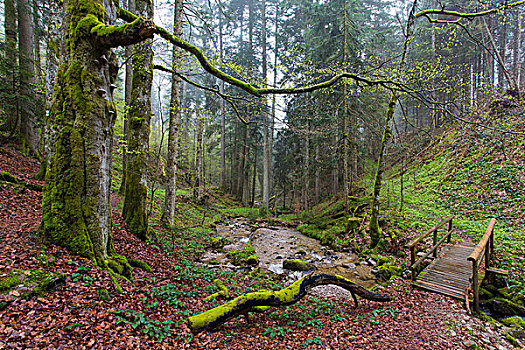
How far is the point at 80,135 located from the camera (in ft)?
13.0

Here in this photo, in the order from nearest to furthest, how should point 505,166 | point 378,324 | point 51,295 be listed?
point 51,295
point 378,324
point 505,166

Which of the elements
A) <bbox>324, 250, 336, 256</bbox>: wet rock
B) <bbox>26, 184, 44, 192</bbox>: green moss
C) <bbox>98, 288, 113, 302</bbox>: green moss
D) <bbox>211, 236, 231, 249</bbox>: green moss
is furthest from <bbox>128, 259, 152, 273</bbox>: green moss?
<bbox>324, 250, 336, 256</bbox>: wet rock

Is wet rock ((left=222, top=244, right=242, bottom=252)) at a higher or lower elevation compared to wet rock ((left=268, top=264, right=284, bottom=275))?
higher

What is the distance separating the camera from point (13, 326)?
8.28ft

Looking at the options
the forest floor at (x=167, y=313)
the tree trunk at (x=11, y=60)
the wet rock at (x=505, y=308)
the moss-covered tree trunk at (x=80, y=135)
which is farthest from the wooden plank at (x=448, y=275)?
the tree trunk at (x=11, y=60)

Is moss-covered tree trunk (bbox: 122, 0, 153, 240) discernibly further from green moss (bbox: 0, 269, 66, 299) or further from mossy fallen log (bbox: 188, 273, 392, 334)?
mossy fallen log (bbox: 188, 273, 392, 334)

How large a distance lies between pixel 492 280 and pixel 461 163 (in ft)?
35.5

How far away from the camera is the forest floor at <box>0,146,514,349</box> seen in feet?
9.32

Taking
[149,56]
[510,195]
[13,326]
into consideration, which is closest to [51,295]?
[13,326]

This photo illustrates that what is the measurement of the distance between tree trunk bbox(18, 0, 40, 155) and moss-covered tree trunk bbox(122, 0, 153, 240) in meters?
4.38

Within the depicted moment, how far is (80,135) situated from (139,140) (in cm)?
306

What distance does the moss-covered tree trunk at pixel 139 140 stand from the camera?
6809 mm

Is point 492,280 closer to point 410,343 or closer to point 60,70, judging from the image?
point 410,343

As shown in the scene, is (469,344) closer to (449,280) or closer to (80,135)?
(449,280)
